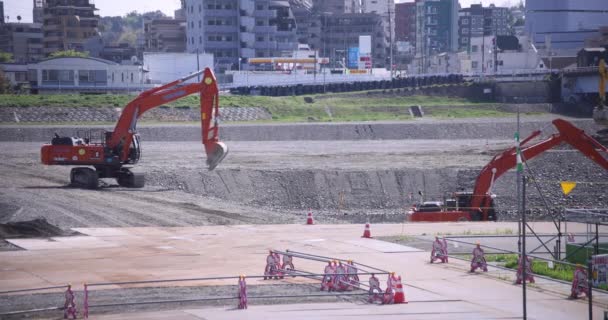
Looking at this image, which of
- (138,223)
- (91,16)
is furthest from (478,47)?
(138,223)

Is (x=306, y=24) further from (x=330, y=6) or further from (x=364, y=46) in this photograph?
(x=364, y=46)

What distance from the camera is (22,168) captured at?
52.4 meters

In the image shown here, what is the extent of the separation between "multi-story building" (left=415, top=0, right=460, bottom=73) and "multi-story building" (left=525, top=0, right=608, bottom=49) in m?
37.6

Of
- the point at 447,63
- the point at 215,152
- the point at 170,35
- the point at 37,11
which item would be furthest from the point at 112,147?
the point at 37,11

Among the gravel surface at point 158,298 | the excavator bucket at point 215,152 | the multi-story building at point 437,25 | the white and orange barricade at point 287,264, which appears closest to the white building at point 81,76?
the excavator bucket at point 215,152

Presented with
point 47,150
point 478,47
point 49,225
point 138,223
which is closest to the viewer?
point 49,225

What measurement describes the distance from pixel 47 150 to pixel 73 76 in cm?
5713

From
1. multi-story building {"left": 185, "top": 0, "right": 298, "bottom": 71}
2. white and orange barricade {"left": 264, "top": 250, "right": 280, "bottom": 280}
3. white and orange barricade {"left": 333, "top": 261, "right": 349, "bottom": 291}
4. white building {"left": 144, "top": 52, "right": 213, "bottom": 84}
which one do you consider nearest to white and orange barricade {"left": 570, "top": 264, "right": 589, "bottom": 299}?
white and orange barricade {"left": 333, "top": 261, "right": 349, "bottom": 291}

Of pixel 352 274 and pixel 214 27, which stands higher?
pixel 214 27

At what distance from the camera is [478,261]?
28281mm

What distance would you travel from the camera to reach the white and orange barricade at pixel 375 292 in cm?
2375

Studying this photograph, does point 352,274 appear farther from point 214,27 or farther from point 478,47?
point 478,47

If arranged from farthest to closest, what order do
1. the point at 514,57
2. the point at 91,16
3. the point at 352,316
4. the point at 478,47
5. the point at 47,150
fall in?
the point at 91,16 → the point at 478,47 → the point at 514,57 → the point at 47,150 → the point at 352,316

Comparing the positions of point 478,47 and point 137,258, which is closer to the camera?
point 137,258
